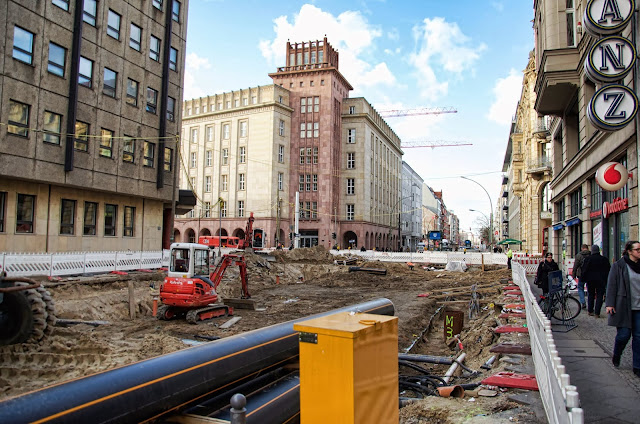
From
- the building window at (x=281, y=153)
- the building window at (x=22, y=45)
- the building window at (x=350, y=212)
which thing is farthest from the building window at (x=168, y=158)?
the building window at (x=350, y=212)

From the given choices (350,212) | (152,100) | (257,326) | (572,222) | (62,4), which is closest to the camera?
(257,326)

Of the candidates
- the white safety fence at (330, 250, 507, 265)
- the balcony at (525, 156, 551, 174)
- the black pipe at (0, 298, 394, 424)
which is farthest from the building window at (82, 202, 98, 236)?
the balcony at (525, 156, 551, 174)

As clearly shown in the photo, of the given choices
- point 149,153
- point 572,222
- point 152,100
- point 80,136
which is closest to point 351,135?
point 152,100

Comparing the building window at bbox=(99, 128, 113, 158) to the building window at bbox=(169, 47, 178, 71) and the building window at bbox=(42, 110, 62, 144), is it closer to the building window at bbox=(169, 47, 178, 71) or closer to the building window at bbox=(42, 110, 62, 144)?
the building window at bbox=(42, 110, 62, 144)

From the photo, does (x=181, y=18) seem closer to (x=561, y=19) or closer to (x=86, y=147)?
(x=86, y=147)

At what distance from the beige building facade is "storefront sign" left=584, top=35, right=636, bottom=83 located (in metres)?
23.1

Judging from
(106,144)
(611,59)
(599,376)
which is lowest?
(599,376)

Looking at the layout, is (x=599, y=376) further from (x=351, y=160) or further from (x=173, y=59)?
(x=351, y=160)

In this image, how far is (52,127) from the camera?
22.9 m

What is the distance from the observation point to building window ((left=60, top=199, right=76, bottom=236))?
80.5 feet

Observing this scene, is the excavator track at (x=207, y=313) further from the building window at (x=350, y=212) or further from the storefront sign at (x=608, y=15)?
the building window at (x=350, y=212)

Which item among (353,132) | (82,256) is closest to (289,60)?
(353,132)

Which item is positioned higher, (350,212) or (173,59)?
(173,59)

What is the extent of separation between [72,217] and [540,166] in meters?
38.4
